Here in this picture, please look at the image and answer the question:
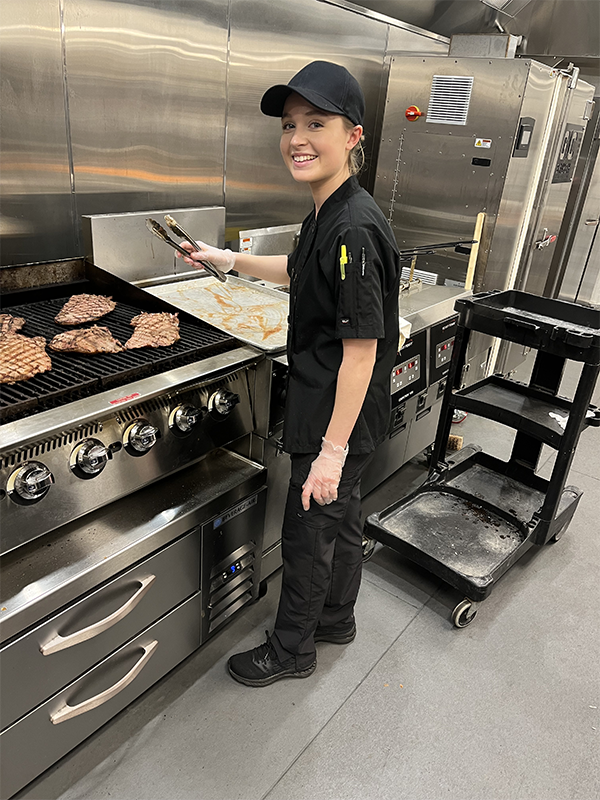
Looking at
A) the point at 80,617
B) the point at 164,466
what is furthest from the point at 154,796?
the point at 164,466

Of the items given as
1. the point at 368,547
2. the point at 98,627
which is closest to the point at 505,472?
the point at 368,547

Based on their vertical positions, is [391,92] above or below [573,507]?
above

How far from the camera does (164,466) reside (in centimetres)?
151

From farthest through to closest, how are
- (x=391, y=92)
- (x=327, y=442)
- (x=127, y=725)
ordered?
(x=391, y=92), (x=127, y=725), (x=327, y=442)

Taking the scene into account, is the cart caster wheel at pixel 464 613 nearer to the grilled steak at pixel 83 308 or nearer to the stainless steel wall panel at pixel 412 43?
the grilled steak at pixel 83 308

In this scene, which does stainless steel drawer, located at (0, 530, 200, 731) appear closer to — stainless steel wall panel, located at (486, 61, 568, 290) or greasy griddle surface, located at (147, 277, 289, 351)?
greasy griddle surface, located at (147, 277, 289, 351)

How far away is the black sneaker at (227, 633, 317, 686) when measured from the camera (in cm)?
177

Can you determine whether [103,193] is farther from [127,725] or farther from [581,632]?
[581,632]

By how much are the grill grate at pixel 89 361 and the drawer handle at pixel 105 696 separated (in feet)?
2.36

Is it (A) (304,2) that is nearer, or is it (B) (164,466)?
(B) (164,466)

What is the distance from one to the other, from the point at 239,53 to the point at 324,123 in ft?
4.35

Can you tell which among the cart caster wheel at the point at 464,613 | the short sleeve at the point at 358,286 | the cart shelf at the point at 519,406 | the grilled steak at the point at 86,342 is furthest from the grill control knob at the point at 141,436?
the cart shelf at the point at 519,406

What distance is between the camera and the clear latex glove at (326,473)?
1441 mm

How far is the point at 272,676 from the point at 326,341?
1.07 metres
